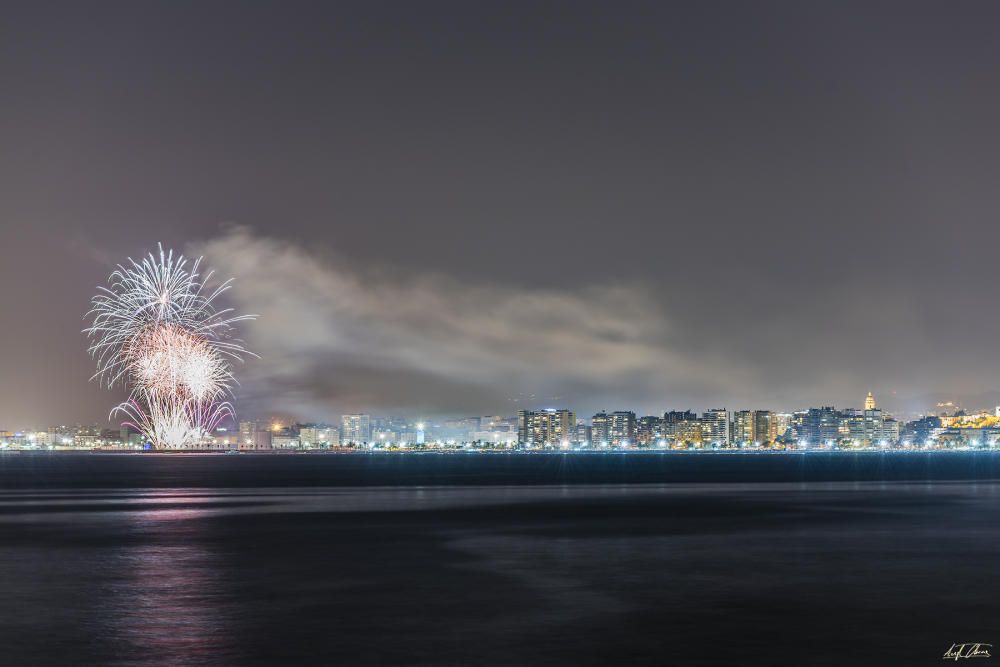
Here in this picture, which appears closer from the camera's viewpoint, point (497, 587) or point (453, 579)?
point (497, 587)

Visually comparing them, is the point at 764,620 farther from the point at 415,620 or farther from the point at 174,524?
the point at 174,524

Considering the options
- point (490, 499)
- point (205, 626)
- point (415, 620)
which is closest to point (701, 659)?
point (415, 620)

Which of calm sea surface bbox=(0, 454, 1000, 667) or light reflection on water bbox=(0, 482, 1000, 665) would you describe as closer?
calm sea surface bbox=(0, 454, 1000, 667)

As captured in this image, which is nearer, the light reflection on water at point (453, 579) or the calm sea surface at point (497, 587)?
the calm sea surface at point (497, 587)

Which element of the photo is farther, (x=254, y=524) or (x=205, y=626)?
(x=254, y=524)

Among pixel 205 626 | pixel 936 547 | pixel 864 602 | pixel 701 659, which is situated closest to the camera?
pixel 701 659

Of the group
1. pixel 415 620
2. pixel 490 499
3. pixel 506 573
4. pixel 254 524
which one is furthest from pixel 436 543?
pixel 490 499

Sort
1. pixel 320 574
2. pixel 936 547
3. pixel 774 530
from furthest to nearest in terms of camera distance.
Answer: pixel 774 530 → pixel 936 547 → pixel 320 574
